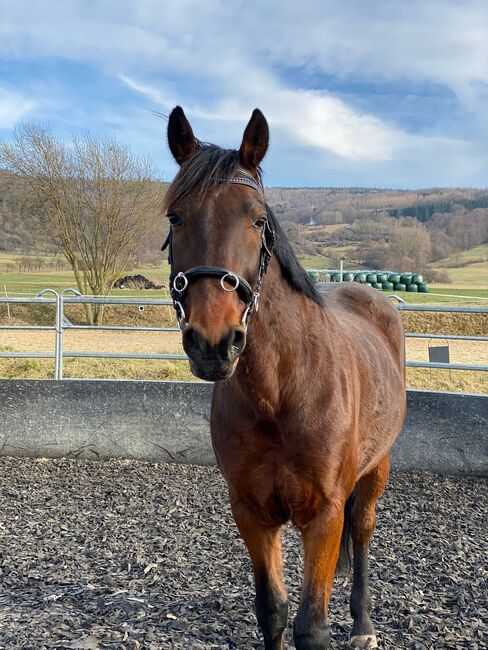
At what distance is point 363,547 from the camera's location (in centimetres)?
367

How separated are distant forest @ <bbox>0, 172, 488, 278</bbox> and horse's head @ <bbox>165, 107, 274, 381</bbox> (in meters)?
16.0

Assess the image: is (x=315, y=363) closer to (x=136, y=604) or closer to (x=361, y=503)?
(x=361, y=503)

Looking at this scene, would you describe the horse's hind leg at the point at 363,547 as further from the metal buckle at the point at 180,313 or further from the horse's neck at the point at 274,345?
the metal buckle at the point at 180,313

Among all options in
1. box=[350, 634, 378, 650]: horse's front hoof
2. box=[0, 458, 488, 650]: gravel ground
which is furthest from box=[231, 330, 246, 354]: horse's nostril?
box=[350, 634, 378, 650]: horse's front hoof

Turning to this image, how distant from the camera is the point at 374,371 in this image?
131 inches

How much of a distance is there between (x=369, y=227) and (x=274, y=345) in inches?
2648

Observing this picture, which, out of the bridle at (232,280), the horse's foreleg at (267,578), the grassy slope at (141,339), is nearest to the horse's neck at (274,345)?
the bridle at (232,280)

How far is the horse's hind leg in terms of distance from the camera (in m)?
3.25

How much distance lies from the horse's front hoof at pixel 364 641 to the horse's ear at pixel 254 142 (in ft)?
7.99

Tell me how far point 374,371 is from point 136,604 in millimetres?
1867

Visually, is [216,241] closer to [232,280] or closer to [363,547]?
A: [232,280]

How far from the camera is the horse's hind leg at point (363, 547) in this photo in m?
3.25

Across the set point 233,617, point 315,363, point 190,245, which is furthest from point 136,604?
point 190,245

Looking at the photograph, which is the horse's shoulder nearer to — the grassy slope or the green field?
the grassy slope
